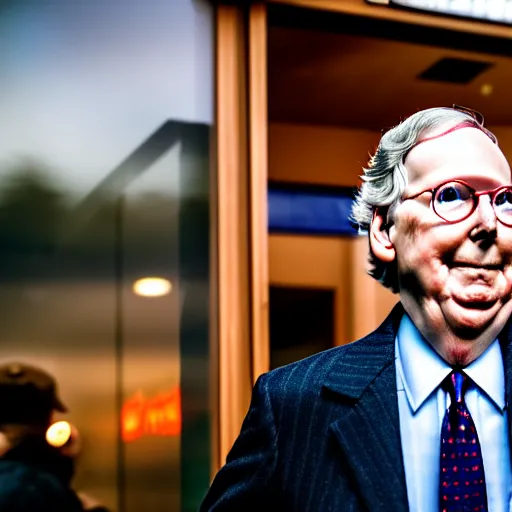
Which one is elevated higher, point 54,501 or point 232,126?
point 232,126

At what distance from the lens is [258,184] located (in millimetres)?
3406

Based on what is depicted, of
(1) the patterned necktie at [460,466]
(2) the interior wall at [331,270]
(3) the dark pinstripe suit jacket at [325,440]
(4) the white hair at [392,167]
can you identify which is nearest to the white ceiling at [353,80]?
(2) the interior wall at [331,270]

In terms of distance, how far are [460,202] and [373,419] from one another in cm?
46

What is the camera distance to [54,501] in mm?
3133

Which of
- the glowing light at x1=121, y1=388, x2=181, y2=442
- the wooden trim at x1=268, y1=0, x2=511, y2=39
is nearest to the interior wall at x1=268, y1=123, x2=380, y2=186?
the wooden trim at x1=268, y1=0, x2=511, y2=39

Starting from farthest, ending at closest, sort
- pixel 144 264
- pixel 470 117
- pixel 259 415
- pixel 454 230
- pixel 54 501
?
pixel 144 264 < pixel 54 501 < pixel 259 415 < pixel 470 117 < pixel 454 230

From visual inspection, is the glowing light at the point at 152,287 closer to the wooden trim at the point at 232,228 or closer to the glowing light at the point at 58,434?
the wooden trim at the point at 232,228

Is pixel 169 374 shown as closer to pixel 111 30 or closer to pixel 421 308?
pixel 111 30

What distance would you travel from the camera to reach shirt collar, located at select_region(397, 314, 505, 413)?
5.69 ft

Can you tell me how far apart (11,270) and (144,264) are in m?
0.49

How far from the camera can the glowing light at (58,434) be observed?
3168 mm

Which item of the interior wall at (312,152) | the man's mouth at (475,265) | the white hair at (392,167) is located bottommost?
the man's mouth at (475,265)

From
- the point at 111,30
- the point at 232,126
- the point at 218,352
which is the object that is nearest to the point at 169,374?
the point at 218,352

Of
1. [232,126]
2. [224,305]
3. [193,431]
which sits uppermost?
[232,126]
